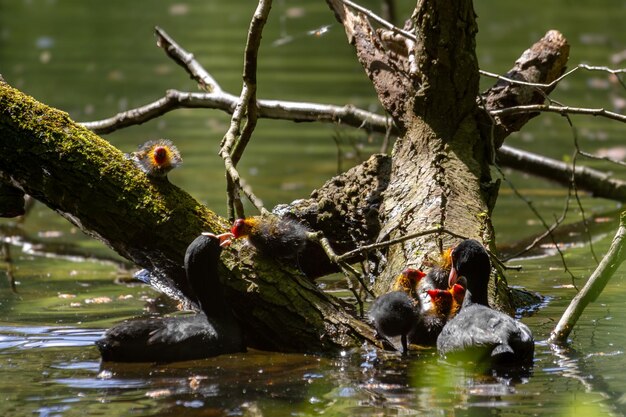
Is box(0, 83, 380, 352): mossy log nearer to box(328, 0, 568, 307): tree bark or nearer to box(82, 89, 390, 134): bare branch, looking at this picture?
box(328, 0, 568, 307): tree bark

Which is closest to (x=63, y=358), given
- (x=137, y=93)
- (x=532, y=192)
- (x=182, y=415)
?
(x=182, y=415)

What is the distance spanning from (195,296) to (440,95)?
105 inches

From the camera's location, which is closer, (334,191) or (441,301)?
(441,301)

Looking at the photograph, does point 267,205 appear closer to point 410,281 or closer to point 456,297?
point 410,281

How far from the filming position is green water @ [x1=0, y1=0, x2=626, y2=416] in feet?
19.8

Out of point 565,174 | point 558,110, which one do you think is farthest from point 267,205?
point 558,110

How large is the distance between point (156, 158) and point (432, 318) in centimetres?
199

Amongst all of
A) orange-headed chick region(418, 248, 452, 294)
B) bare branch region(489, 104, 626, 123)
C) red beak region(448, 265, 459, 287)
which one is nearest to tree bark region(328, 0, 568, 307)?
bare branch region(489, 104, 626, 123)

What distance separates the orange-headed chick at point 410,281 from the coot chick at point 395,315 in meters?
0.39

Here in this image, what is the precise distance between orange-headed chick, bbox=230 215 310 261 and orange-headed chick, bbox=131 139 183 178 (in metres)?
0.55

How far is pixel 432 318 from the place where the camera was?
23.5 ft

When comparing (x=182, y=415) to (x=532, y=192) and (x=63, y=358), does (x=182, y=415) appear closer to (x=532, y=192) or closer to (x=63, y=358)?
(x=63, y=358)

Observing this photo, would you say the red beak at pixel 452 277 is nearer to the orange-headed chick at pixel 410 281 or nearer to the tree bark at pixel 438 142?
the orange-headed chick at pixel 410 281

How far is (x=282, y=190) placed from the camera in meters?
13.4
